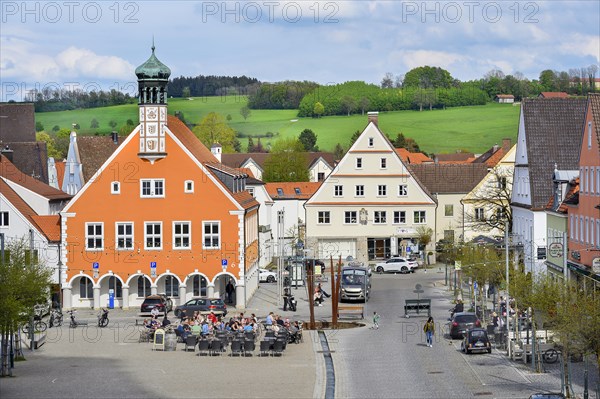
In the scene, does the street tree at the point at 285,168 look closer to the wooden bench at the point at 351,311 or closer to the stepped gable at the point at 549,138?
the stepped gable at the point at 549,138

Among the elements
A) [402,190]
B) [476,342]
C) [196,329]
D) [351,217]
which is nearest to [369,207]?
[351,217]

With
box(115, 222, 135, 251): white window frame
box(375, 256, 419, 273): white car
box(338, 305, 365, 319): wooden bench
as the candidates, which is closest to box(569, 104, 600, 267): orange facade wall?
box(338, 305, 365, 319): wooden bench

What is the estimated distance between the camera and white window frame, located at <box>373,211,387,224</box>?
101 m

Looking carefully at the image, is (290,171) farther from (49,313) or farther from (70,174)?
(49,313)

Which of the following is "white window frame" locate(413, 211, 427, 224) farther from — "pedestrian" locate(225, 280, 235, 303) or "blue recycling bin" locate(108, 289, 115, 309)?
"blue recycling bin" locate(108, 289, 115, 309)

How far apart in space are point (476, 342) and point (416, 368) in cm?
477

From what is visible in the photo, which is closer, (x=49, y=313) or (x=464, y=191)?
(x=49, y=313)

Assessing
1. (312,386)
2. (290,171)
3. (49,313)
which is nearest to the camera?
(312,386)

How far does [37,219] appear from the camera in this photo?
7625 cm

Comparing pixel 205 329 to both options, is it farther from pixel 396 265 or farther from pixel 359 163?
pixel 359 163

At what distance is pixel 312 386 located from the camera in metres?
43.0

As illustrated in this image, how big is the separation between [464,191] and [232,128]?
9739cm

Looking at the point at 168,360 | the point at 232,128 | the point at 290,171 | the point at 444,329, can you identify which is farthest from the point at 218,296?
the point at 232,128

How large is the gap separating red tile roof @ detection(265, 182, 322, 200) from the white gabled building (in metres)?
6.71
